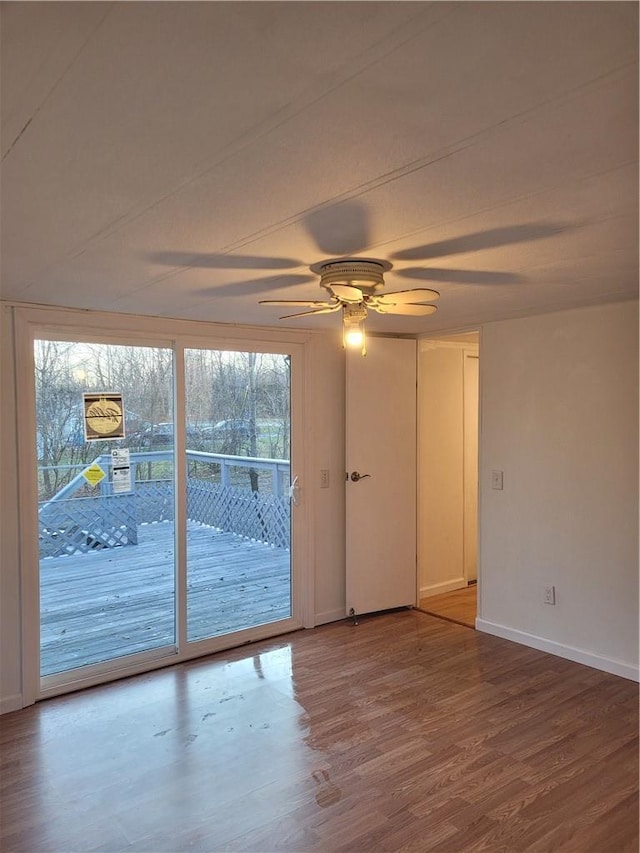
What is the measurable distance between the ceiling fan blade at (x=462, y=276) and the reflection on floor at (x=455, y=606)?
2.71 metres

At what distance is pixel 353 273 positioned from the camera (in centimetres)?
235

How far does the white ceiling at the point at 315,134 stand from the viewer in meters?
0.93

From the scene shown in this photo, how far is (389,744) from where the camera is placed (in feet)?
9.22

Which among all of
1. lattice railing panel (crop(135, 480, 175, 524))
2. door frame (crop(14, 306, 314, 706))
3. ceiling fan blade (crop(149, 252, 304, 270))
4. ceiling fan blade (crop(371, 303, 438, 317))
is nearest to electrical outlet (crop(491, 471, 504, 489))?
door frame (crop(14, 306, 314, 706))

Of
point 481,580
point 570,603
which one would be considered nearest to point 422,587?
point 481,580

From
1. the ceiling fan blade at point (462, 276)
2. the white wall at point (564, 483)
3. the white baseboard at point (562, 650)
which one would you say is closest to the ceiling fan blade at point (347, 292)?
the ceiling fan blade at point (462, 276)

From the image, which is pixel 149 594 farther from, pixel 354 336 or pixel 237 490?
pixel 354 336

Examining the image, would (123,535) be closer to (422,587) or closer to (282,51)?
(422,587)

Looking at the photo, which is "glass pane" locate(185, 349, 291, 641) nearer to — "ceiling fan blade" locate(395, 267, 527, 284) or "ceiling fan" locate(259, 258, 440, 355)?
"ceiling fan" locate(259, 258, 440, 355)

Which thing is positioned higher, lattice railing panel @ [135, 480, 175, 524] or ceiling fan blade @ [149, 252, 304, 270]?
ceiling fan blade @ [149, 252, 304, 270]

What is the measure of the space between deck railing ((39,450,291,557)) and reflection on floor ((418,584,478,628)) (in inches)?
54.6

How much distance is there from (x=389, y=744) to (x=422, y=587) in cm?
241

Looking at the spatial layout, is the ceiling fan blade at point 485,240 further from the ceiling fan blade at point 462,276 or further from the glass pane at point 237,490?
the glass pane at point 237,490

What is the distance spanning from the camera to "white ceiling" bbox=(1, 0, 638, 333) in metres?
0.93
